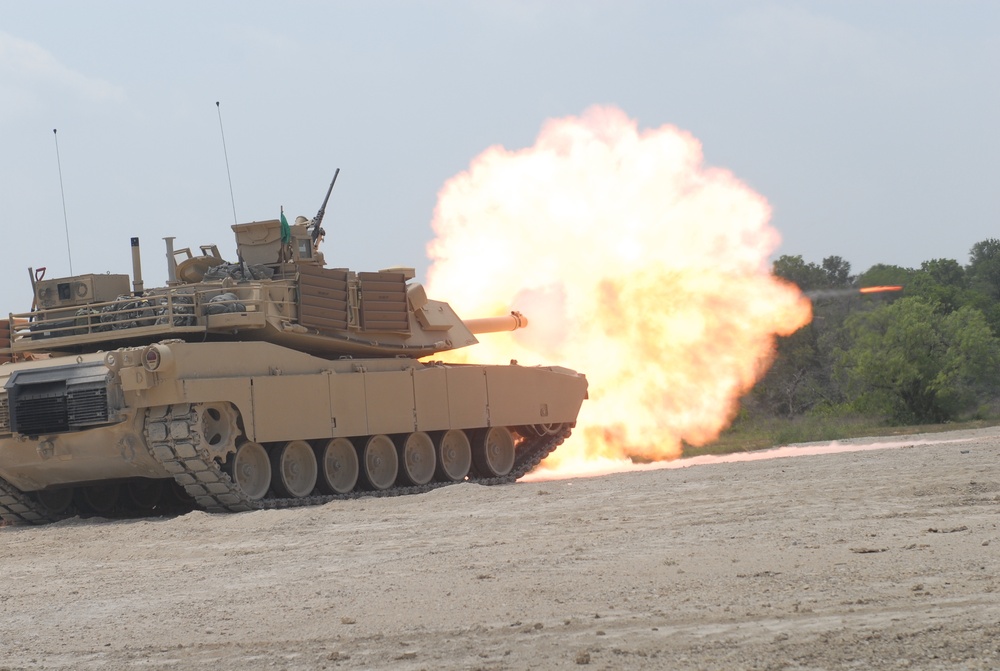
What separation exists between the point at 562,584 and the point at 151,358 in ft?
32.7

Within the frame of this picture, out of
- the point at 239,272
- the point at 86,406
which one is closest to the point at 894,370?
the point at 239,272

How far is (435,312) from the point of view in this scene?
968 inches

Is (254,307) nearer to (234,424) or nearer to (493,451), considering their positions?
(234,424)

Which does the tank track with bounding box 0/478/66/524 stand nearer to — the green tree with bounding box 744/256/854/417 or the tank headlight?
the tank headlight

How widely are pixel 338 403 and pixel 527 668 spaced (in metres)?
14.0

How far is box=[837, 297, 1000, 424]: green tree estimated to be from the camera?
40.8 metres

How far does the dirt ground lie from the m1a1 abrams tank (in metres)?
2.34

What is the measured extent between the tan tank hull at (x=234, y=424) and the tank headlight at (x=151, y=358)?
0.06 ft

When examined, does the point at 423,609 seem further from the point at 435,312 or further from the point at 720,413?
the point at 720,413

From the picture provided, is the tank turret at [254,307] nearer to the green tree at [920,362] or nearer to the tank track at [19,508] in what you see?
the tank track at [19,508]

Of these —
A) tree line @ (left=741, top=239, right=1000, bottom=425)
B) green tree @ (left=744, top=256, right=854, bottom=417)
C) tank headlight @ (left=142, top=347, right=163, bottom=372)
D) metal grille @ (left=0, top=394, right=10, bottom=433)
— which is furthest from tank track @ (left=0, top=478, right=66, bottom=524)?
green tree @ (left=744, top=256, right=854, bottom=417)

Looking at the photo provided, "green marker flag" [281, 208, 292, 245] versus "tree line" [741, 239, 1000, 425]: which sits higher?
"green marker flag" [281, 208, 292, 245]

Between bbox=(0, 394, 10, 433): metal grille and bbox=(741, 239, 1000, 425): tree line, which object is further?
bbox=(741, 239, 1000, 425): tree line

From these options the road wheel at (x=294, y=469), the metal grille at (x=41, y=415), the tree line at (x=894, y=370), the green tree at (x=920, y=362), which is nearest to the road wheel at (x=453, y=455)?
the road wheel at (x=294, y=469)
